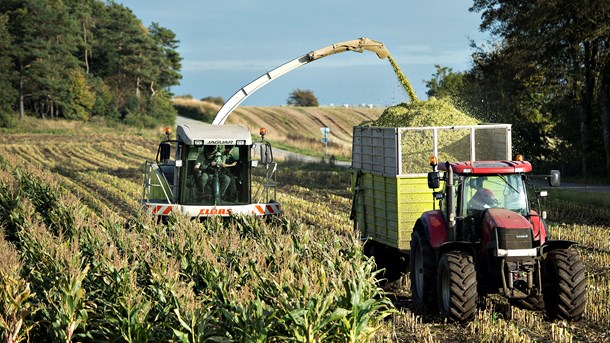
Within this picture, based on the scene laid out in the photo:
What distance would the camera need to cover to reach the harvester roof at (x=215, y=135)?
16484 millimetres

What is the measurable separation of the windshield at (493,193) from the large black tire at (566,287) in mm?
886

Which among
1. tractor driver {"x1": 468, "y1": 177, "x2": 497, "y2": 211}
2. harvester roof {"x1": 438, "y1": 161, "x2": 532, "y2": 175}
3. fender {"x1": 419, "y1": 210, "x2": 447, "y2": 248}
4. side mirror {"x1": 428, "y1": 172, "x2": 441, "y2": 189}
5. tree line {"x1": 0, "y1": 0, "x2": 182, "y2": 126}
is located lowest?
fender {"x1": 419, "y1": 210, "x2": 447, "y2": 248}

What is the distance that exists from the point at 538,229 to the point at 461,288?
129cm

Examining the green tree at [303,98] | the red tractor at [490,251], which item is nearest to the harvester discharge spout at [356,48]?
the red tractor at [490,251]

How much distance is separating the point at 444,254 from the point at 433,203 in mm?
2439

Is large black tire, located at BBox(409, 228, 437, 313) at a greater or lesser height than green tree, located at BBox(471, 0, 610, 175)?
lesser

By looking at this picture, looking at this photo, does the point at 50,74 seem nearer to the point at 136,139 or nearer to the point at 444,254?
the point at 136,139

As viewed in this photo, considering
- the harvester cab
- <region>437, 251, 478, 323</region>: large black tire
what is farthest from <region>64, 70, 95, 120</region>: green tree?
<region>437, 251, 478, 323</region>: large black tire

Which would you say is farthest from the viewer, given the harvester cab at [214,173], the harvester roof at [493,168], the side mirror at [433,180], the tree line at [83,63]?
the tree line at [83,63]

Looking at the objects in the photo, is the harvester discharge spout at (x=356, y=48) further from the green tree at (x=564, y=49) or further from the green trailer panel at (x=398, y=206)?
the green tree at (x=564, y=49)

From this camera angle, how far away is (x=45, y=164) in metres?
40.5

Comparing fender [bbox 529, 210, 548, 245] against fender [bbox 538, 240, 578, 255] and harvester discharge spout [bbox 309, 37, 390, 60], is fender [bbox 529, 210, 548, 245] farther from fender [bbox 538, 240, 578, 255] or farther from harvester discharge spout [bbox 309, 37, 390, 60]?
harvester discharge spout [bbox 309, 37, 390, 60]

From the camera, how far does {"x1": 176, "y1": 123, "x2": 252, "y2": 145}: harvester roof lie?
54.1 feet

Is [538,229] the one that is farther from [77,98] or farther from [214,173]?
[77,98]
